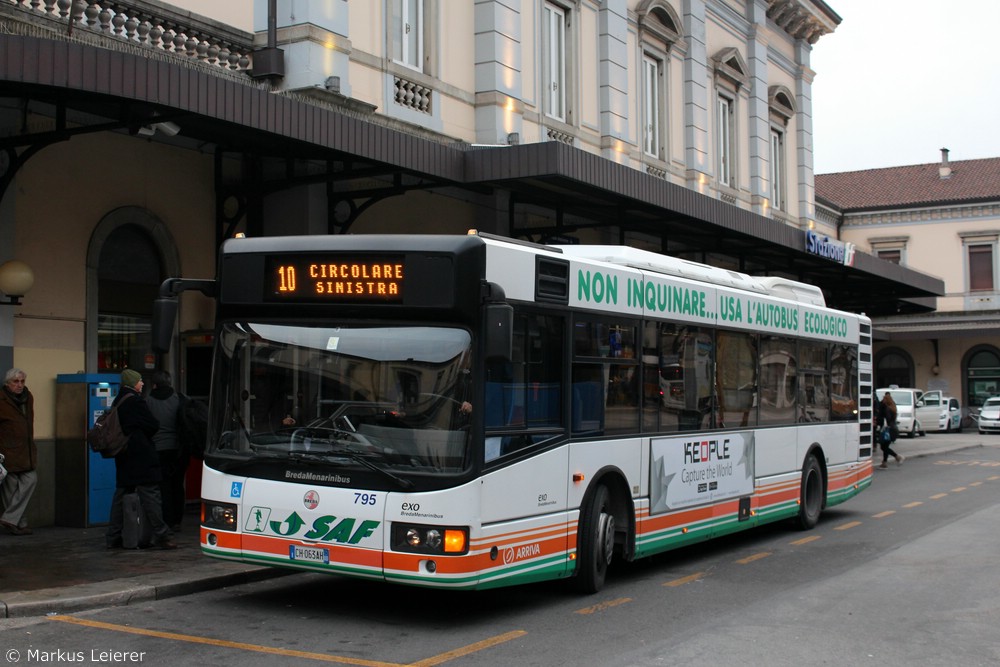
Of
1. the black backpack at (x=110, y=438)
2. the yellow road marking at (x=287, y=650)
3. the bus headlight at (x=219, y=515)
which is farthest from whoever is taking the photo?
the black backpack at (x=110, y=438)

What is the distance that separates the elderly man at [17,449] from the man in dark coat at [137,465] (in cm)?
144

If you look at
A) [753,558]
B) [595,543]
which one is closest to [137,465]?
[595,543]

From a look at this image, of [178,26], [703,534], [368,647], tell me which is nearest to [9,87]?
[178,26]

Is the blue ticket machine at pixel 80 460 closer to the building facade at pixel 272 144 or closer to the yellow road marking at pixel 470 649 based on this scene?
the building facade at pixel 272 144

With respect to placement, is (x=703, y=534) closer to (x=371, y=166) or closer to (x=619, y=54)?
(x=371, y=166)

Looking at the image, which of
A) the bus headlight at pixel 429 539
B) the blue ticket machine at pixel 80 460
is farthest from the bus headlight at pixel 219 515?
the blue ticket machine at pixel 80 460

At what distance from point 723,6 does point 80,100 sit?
20791 millimetres

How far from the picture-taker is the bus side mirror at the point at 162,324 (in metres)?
8.40

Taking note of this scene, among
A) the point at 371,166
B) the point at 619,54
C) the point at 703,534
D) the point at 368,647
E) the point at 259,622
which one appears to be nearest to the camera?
the point at 368,647

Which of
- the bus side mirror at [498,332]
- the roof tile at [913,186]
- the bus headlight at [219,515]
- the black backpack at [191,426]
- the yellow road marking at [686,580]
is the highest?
the roof tile at [913,186]

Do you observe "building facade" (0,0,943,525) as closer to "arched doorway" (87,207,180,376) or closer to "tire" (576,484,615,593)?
"arched doorway" (87,207,180,376)

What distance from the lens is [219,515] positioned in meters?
8.84

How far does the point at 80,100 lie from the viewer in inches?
449

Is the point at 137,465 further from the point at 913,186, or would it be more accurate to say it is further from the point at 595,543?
the point at 913,186
